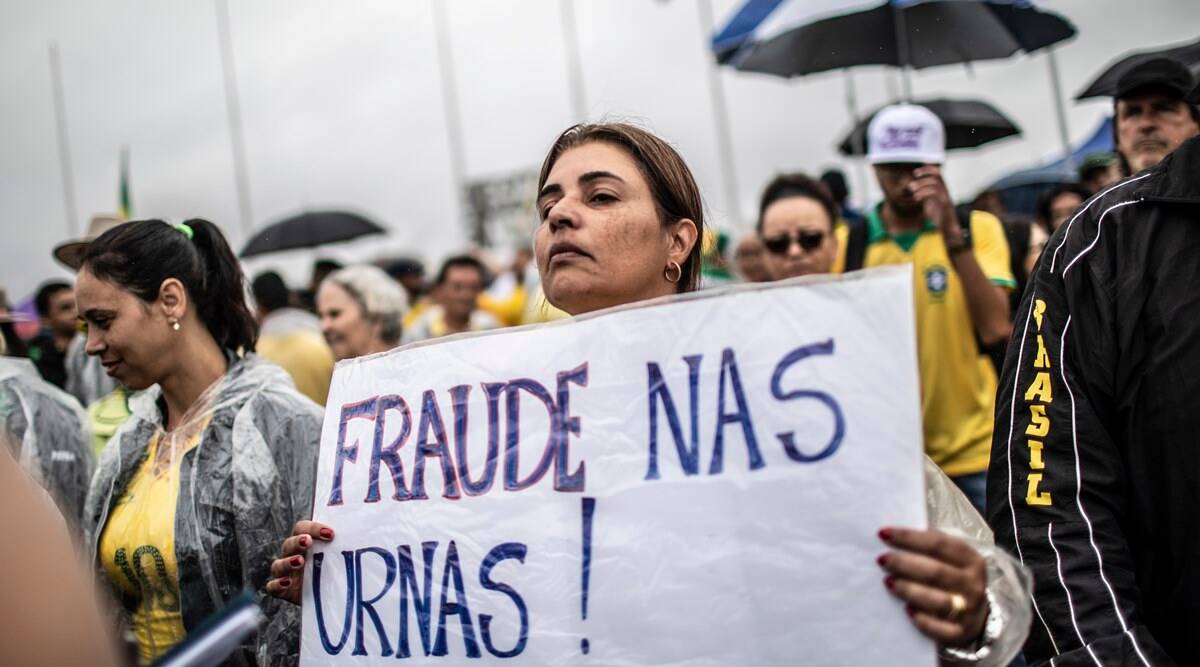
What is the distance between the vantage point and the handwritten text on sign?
159 cm

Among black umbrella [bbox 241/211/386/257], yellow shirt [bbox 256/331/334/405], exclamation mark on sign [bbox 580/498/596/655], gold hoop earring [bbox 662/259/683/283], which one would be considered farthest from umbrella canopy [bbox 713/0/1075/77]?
black umbrella [bbox 241/211/386/257]

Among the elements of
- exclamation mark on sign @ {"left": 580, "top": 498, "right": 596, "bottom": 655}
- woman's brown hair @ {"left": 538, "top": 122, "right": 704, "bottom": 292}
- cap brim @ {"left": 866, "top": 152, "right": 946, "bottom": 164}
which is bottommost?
exclamation mark on sign @ {"left": 580, "top": 498, "right": 596, "bottom": 655}

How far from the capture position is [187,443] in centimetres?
282

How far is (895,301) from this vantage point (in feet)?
5.24

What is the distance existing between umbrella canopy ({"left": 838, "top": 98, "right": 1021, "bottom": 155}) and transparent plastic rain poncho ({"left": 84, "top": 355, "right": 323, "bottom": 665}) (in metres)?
3.49

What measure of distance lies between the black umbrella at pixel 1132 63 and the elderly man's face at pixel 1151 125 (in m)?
0.10

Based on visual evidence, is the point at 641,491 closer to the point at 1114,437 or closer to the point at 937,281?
the point at 1114,437

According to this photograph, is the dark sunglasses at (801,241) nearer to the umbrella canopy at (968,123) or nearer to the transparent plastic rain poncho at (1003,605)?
the umbrella canopy at (968,123)

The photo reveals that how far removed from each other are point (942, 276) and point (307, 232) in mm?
6318

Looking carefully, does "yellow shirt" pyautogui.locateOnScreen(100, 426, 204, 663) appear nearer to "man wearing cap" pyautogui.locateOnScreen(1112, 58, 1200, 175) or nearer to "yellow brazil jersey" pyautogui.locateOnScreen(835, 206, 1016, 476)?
"yellow brazil jersey" pyautogui.locateOnScreen(835, 206, 1016, 476)

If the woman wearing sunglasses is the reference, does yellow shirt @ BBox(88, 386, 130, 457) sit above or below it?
below

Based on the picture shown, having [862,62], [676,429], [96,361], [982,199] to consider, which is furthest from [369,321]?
[982,199]

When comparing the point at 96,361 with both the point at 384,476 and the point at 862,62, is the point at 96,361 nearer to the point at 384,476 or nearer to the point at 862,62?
the point at 384,476

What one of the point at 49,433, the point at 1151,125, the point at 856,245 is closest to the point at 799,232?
the point at 856,245
